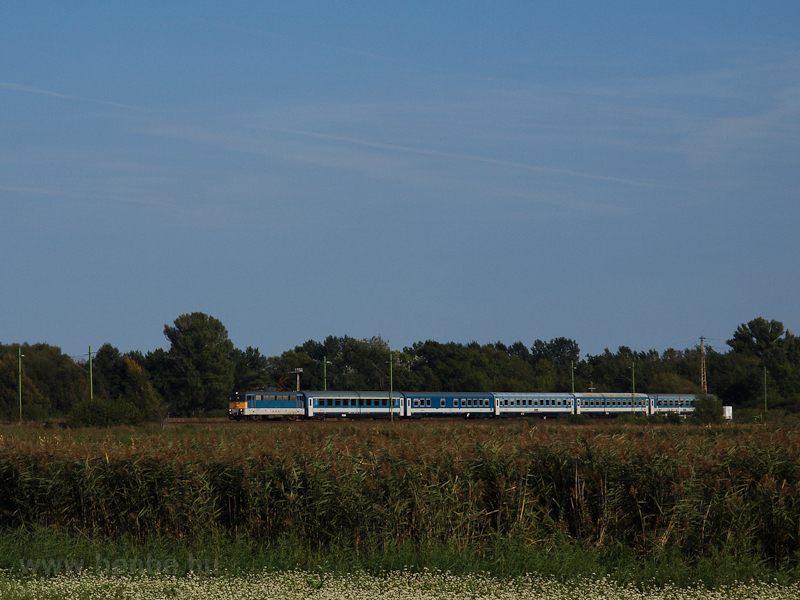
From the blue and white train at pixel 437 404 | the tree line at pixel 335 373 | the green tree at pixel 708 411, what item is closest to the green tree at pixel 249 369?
the tree line at pixel 335 373

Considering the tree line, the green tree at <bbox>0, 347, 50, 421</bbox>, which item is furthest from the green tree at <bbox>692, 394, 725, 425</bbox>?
the green tree at <bbox>0, 347, 50, 421</bbox>

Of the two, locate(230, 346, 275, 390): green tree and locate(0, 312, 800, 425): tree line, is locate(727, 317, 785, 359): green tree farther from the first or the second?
locate(230, 346, 275, 390): green tree

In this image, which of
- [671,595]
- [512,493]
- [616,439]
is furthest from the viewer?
[616,439]

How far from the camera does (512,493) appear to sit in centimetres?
1227

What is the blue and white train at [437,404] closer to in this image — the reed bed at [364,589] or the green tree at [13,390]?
the green tree at [13,390]

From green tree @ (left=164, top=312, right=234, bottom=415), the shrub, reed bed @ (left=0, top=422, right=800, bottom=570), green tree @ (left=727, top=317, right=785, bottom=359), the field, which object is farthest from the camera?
green tree @ (left=727, top=317, right=785, bottom=359)

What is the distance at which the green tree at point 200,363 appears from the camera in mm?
94375

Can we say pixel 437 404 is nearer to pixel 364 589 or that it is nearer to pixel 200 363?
pixel 200 363

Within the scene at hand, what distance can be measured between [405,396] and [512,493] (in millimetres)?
50946

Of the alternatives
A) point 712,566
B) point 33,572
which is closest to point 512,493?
point 712,566

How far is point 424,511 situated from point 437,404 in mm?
52939

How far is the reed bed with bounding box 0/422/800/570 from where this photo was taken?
1136 centimetres

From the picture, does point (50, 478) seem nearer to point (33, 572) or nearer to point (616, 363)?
point (33, 572)

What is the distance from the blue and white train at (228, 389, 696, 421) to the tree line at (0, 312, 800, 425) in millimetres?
13158
